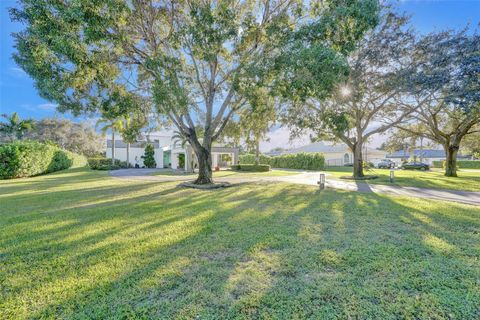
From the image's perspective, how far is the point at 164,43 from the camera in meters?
11.0

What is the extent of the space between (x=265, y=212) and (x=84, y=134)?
5060 centimetres

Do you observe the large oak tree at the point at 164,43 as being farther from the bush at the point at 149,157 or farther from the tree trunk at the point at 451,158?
the bush at the point at 149,157

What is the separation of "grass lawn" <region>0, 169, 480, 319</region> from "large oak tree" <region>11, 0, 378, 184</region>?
486 centimetres

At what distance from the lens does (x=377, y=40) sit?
13.0 meters

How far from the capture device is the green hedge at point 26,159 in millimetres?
16703

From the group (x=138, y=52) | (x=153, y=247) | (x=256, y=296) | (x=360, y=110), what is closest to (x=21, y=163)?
(x=138, y=52)

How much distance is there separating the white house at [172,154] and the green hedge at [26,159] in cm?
847

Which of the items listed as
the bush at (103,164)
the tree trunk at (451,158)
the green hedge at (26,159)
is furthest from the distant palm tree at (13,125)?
the tree trunk at (451,158)

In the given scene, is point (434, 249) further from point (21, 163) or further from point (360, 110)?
point (21, 163)

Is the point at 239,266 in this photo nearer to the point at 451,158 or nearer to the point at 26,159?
the point at 26,159

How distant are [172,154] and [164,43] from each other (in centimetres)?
2127

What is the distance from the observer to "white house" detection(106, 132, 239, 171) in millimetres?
27708

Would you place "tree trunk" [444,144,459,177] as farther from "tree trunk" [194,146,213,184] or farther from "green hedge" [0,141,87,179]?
"green hedge" [0,141,87,179]

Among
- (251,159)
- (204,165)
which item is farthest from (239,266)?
(251,159)
